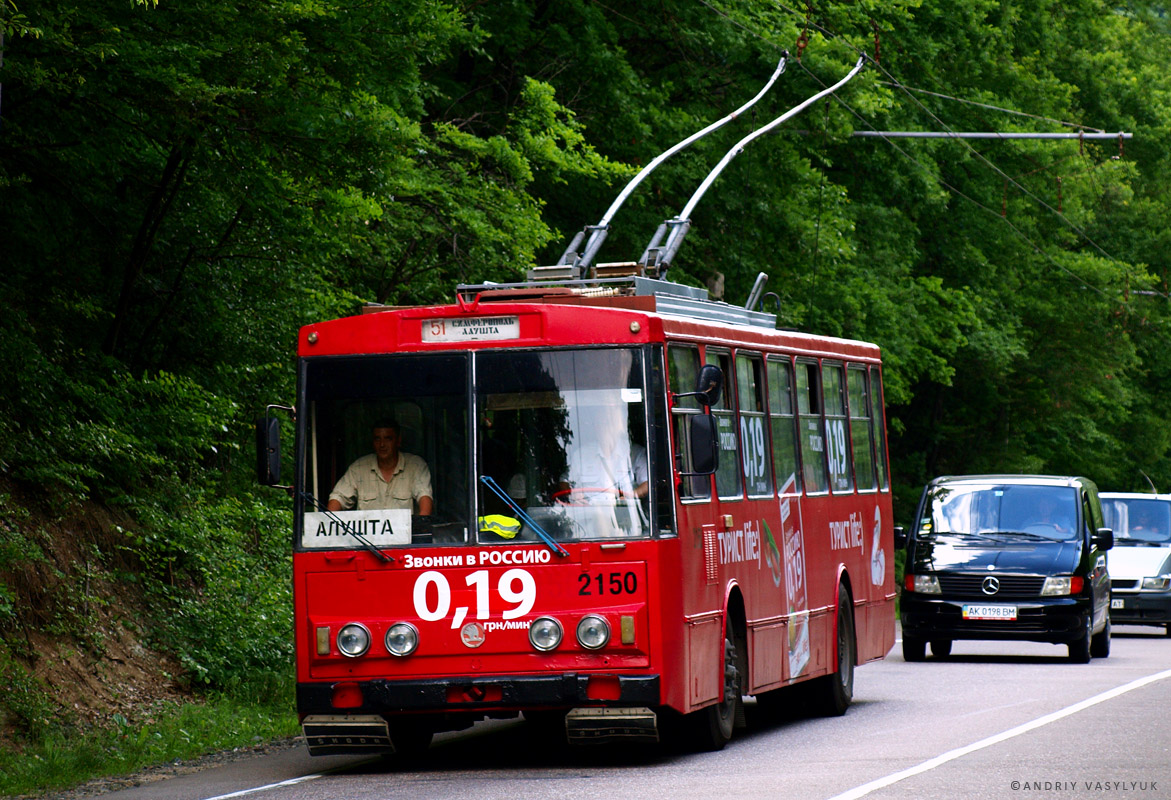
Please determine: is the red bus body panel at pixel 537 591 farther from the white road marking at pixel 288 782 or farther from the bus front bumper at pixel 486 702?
the white road marking at pixel 288 782

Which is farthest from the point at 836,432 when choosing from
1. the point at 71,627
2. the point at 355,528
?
the point at 71,627

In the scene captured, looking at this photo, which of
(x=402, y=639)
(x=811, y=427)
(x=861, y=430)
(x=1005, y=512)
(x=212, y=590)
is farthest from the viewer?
(x=1005, y=512)

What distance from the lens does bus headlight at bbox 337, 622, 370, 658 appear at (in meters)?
12.3

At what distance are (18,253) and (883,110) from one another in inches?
695

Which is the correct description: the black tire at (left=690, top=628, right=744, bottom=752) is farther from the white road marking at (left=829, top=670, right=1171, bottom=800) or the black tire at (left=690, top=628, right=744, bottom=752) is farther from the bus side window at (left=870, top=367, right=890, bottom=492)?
the bus side window at (left=870, top=367, right=890, bottom=492)

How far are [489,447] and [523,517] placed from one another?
0.48 metres

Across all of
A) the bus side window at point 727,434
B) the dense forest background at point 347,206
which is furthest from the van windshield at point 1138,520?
the bus side window at point 727,434

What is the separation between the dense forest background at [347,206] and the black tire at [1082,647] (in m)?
7.48

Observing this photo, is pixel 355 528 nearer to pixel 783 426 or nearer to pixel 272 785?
pixel 272 785

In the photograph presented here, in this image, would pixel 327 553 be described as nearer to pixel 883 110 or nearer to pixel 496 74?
pixel 496 74

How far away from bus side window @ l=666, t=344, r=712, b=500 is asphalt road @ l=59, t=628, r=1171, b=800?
170cm

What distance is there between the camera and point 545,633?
1212 centimetres

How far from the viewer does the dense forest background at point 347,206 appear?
15617 mm

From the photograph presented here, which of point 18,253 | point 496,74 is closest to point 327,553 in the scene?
point 18,253
